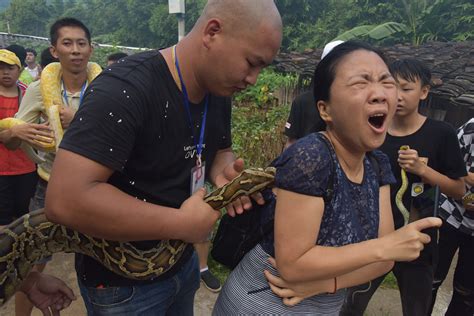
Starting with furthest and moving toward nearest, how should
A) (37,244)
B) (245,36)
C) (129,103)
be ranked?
(37,244), (245,36), (129,103)

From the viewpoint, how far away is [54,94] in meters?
3.39

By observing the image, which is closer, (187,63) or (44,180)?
(187,63)

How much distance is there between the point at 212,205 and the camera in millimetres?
1774

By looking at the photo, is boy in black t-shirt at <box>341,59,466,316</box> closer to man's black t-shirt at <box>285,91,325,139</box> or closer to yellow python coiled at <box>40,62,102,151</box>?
man's black t-shirt at <box>285,91,325,139</box>

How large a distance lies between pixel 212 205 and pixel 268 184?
0.38m

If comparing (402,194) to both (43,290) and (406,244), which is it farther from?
(43,290)

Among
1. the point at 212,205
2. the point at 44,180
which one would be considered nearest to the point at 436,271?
the point at 212,205

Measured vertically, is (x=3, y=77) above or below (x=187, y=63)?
below

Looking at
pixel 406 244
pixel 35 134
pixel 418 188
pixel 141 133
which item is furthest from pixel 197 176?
pixel 418 188

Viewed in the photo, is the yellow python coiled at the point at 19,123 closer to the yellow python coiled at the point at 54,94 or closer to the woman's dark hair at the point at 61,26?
the yellow python coiled at the point at 54,94

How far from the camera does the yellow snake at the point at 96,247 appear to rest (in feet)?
6.09

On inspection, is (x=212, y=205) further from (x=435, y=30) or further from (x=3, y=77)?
(x=435, y=30)

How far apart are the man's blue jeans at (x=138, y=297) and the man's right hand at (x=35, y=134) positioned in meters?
1.50

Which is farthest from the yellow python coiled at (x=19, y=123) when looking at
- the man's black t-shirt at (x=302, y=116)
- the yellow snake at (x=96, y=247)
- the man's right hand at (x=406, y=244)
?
the man's right hand at (x=406, y=244)
